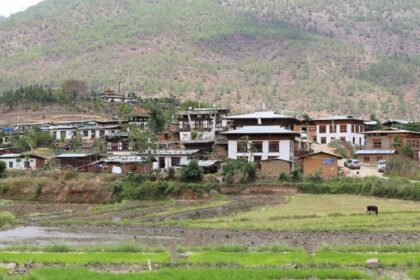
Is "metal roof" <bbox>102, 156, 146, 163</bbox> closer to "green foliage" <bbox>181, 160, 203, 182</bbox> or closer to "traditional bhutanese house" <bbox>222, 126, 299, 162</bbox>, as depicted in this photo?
"green foliage" <bbox>181, 160, 203, 182</bbox>

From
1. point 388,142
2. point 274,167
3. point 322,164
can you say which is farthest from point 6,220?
point 388,142

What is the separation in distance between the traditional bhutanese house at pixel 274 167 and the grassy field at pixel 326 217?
1170cm

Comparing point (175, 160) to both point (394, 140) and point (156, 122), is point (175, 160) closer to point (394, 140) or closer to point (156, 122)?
point (156, 122)

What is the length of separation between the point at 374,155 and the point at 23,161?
124 ft

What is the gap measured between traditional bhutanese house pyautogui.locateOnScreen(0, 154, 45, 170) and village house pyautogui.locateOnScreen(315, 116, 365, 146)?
1330 inches

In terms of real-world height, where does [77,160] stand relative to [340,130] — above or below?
below

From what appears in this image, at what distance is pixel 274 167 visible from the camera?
6153 cm

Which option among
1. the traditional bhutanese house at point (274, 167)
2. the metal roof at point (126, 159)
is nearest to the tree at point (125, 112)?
the metal roof at point (126, 159)

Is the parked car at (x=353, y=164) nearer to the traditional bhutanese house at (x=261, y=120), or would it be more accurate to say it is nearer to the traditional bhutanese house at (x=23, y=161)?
the traditional bhutanese house at (x=261, y=120)

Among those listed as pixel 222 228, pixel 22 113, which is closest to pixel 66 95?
pixel 22 113

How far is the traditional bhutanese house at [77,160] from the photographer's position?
69562 mm

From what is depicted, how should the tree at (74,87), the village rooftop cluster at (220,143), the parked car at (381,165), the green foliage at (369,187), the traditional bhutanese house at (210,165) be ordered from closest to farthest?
1. the green foliage at (369,187)
2. the parked car at (381,165)
3. the traditional bhutanese house at (210,165)
4. the village rooftop cluster at (220,143)
5. the tree at (74,87)

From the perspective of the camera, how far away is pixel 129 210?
4931 cm

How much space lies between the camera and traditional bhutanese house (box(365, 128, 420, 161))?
71438mm
